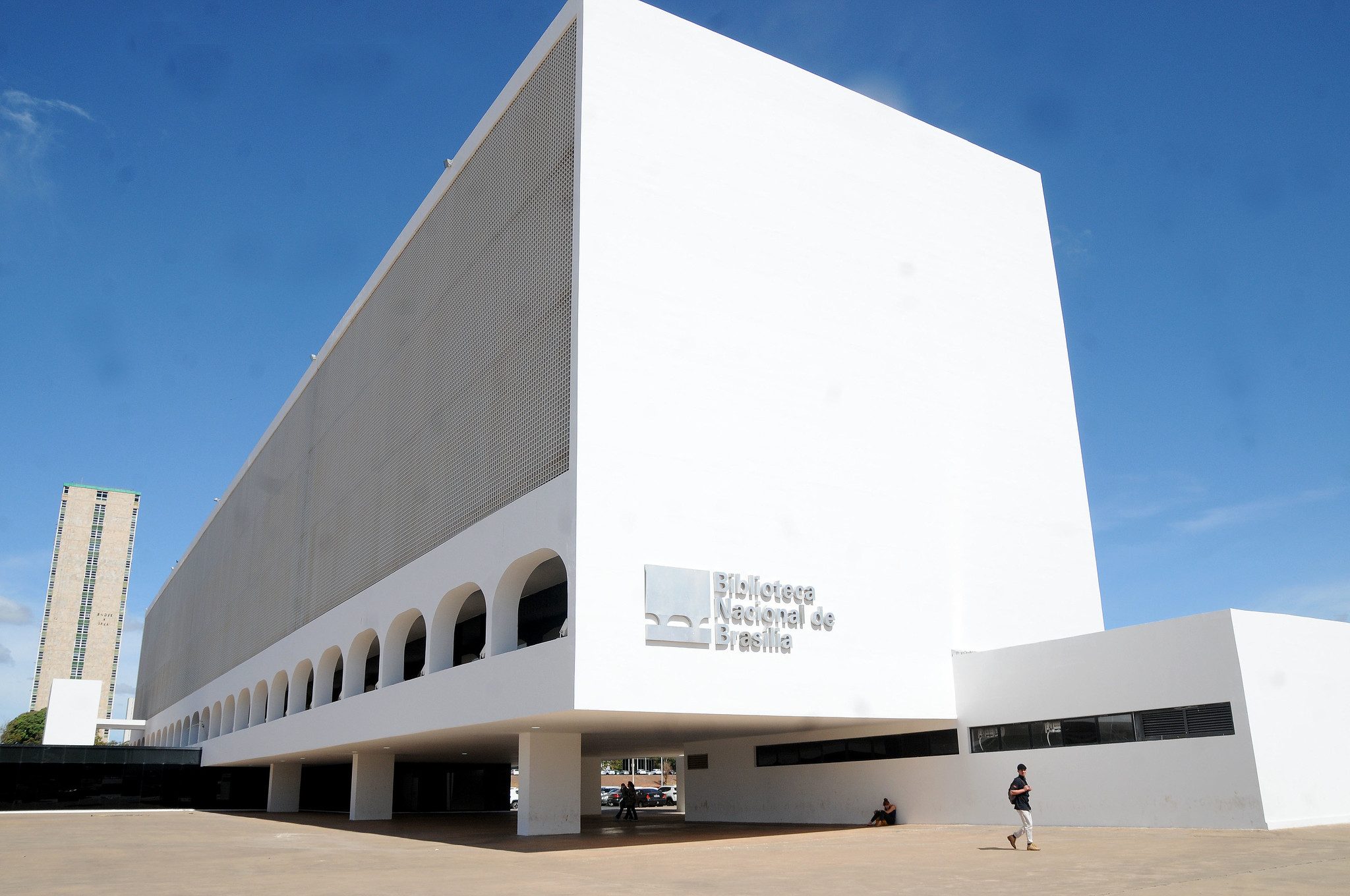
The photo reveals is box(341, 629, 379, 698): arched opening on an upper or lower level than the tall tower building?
lower

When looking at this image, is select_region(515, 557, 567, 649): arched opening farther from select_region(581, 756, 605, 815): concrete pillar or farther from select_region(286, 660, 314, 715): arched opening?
select_region(286, 660, 314, 715): arched opening

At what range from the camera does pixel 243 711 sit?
49125 millimetres

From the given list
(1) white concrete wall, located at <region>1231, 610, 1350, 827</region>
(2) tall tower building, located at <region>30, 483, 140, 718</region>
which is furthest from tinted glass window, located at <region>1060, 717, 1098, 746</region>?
(2) tall tower building, located at <region>30, 483, 140, 718</region>

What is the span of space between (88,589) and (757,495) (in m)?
145

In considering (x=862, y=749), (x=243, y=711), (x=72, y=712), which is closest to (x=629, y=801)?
(x=862, y=749)

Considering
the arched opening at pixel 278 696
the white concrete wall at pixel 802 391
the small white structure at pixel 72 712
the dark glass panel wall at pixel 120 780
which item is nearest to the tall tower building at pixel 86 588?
the small white structure at pixel 72 712

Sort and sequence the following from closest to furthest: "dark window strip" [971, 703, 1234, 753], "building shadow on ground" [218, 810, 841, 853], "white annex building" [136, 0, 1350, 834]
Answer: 1. "dark window strip" [971, 703, 1234, 753]
2. "white annex building" [136, 0, 1350, 834]
3. "building shadow on ground" [218, 810, 841, 853]

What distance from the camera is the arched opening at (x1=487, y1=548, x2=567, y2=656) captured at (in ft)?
76.7

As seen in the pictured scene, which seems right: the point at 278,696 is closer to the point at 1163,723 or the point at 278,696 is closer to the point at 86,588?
the point at 1163,723

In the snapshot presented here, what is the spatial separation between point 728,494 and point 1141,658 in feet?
31.0

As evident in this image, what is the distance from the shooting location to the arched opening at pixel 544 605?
25.6 m

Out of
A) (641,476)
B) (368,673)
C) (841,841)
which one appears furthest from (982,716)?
(368,673)

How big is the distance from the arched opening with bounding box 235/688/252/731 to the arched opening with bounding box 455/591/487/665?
68.4 ft

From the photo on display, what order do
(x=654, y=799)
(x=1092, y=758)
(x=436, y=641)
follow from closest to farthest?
(x=1092, y=758), (x=436, y=641), (x=654, y=799)
